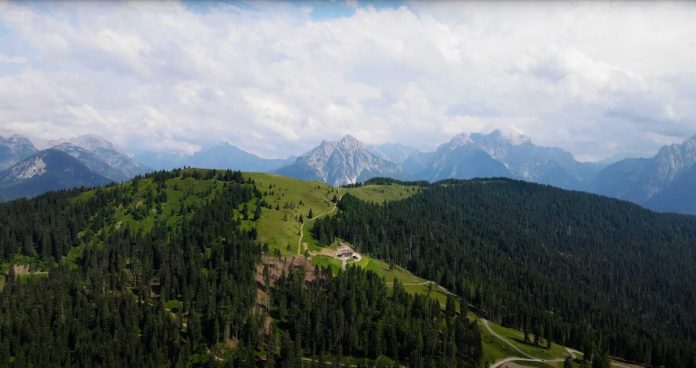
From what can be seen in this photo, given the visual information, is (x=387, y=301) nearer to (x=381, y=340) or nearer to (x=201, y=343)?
(x=381, y=340)

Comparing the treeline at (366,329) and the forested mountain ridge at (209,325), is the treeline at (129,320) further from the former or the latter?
the treeline at (366,329)

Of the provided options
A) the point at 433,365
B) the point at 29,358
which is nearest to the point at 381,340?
the point at 433,365

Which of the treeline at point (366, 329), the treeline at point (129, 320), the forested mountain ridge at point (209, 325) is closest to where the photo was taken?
the treeline at point (129, 320)

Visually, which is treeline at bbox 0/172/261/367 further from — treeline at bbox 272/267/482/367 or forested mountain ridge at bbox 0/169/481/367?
treeline at bbox 272/267/482/367

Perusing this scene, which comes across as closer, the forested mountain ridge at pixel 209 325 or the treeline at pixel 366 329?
the forested mountain ridge at pixel 209 325

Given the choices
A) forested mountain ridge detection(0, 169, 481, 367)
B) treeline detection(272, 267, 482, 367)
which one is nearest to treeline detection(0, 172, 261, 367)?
forested mountain ridge detection(0, 169, 481, 367)

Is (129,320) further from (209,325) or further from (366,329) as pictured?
(366,329)

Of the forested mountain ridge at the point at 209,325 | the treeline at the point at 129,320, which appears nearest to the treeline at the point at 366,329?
the forested mountain ridge at the point at 209,325

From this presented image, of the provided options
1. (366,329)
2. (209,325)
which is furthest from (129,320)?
(366,329)
